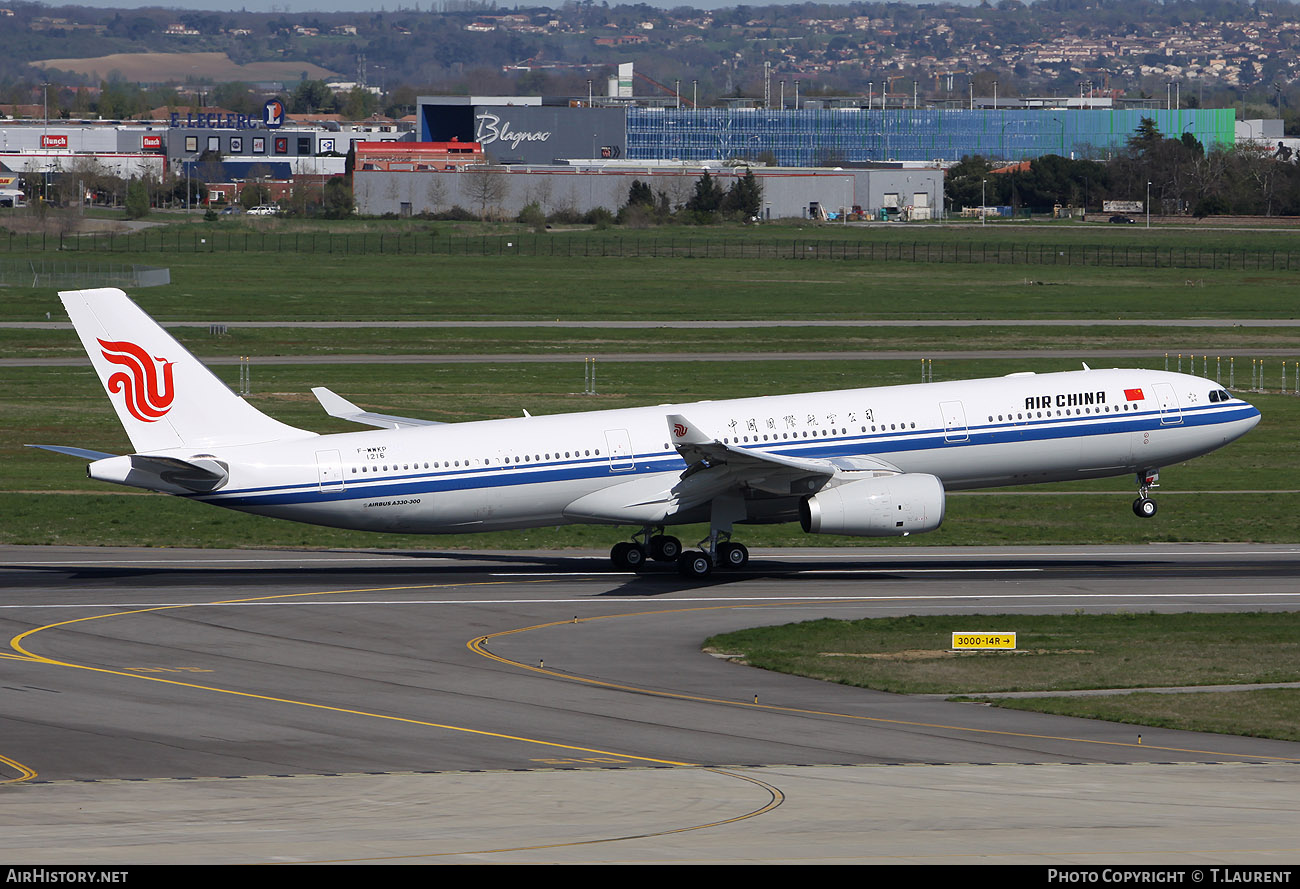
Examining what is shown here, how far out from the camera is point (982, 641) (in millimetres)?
36344

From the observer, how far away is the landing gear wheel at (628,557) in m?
47.2

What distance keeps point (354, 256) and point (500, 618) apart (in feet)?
456

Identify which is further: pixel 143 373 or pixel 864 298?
pixel 864 298

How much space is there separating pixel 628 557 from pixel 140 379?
1406 centimetres

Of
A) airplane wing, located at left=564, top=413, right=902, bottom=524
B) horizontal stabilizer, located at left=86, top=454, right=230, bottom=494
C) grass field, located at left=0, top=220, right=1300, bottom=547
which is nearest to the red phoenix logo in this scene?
horizontal stabilizer, located at left=86, top=454, right=230, bottom=494

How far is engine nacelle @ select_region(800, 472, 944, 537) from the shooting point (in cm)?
4341

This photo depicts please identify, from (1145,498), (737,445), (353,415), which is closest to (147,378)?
(353,415)

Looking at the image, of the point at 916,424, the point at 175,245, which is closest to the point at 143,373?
the point at 916,424

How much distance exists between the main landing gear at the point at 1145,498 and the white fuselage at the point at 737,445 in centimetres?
46

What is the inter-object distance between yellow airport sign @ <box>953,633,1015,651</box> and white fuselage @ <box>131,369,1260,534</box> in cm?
995

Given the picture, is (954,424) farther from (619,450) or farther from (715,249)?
(715,249)

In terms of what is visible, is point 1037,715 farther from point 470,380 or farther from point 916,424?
point 470,380

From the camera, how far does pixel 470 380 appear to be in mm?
85750
